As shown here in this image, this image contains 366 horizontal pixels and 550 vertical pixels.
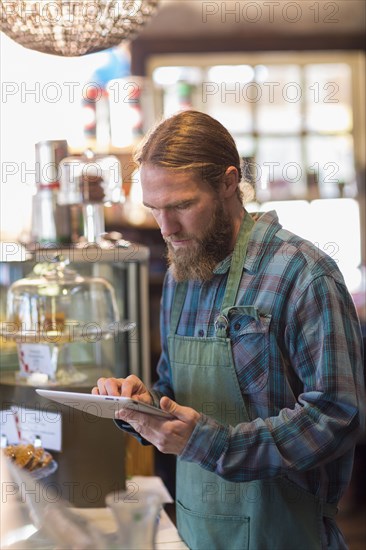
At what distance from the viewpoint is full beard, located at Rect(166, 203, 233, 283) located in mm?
1909

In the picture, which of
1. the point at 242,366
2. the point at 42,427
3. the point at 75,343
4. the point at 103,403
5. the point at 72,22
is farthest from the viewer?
the point at 75,343

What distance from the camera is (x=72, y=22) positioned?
6.61 ft

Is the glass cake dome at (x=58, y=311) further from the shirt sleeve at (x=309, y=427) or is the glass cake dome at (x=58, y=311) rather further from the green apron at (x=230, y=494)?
the shirt sleeve at (x=309, y=427)

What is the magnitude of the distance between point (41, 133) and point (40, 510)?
4.27 metres

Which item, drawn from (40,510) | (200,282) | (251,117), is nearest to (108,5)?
(200,282)

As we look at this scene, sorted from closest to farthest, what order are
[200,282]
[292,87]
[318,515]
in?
[318,515] < [200,282] < [292,87]

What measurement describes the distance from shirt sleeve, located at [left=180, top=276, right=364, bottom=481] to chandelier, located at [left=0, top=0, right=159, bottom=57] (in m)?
0.83

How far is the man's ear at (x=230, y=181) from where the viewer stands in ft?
6.32

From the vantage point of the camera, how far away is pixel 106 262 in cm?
258

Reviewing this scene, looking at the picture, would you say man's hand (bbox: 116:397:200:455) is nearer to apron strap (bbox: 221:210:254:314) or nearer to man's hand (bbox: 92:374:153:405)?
man's hand (bbox: 92:374:153:405)

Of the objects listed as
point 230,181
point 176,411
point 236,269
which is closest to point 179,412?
point 176,411

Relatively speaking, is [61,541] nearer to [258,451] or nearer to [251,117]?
[258,451]

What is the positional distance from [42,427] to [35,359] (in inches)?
7.3

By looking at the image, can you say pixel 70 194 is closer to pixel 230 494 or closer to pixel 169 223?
pixel 169 223
